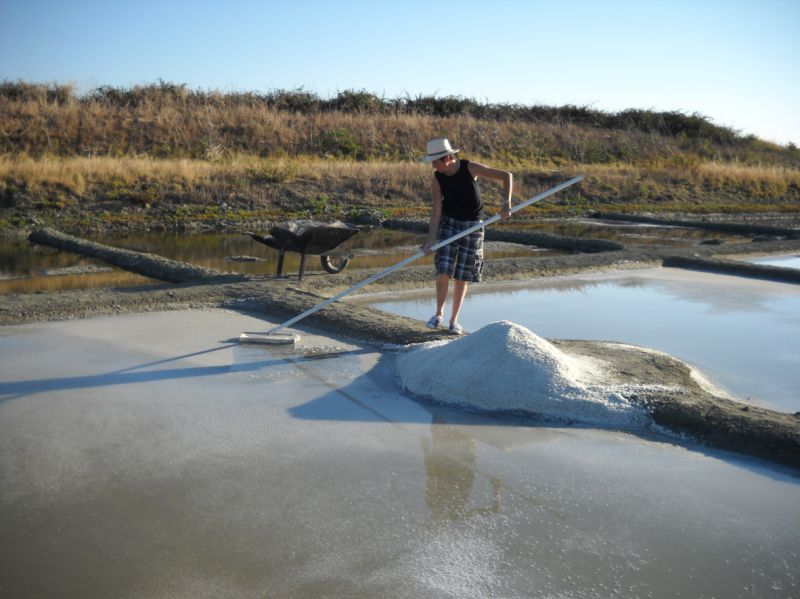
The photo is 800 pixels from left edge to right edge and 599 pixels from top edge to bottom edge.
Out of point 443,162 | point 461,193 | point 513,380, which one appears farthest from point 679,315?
point 513,380

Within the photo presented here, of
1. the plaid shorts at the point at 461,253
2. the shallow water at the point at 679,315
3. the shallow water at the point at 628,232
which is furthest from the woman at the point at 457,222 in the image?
the shallow water at the point at 628,232

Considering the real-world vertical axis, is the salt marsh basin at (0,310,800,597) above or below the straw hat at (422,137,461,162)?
below

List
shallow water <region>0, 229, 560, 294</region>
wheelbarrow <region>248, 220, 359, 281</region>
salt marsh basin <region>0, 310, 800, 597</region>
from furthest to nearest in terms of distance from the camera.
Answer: shallow water <region>0, 229, 560, 294</region> → wheelbarrow <region>248, 220, 359, 281</region> → salt marsh basin <region>0, 310, 800, 597</region>

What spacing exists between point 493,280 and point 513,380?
11.9 ft

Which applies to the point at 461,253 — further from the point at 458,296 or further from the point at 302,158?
the point at 302,158

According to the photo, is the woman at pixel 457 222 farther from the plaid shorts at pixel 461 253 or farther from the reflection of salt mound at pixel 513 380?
the reflection of salt mound at pixel 513 380

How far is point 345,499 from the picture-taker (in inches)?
101

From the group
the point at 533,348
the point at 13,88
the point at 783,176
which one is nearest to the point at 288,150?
the point at 13,88

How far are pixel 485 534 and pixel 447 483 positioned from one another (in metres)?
0.38

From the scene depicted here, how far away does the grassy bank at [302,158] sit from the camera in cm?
1246

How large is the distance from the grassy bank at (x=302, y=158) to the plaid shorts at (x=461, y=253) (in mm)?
7680

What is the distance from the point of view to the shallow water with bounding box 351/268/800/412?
168 inches

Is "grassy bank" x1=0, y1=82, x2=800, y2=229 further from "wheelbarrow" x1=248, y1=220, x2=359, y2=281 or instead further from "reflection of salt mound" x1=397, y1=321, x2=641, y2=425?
"reflection of salt mound" x1=397, y1=321, x2=641, y2=425

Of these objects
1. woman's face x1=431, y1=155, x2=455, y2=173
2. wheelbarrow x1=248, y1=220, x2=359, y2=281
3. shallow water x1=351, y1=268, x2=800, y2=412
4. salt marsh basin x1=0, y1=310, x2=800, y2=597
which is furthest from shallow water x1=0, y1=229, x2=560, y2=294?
salt marsh basin x1=0, y1=310, x2=800, y2=597
